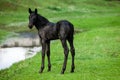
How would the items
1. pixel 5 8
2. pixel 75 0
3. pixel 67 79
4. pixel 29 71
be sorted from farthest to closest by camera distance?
pixel 75 0 → pixel 5 8 → pixel 29 71 → pixel 67 79

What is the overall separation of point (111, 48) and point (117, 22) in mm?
42497

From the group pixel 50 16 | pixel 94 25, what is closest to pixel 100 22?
pixel 94 25

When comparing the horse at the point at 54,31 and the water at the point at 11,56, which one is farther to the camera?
the water at the point at 11,56

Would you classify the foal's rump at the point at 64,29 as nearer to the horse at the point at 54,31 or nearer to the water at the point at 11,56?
the horse at the point at 54,31

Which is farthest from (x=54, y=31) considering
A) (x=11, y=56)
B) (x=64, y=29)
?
(x=11, y=56)

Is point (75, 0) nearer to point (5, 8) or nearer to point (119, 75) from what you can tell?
point (5, 8)

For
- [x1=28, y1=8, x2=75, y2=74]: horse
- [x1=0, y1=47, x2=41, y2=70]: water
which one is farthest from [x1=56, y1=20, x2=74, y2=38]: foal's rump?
[x1=0, y1=47, x2=41, y2=70]: water

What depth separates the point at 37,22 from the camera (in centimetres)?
2619

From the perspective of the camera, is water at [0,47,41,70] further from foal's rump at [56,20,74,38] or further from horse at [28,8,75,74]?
foal's rump at [56,20,74,38]

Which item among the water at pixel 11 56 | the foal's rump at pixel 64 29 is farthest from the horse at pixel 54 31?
the water at pixel 11 56

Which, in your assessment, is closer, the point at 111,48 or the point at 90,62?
the point at 90,62

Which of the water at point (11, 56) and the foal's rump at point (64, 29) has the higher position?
the foal's rump at point (64, 29)

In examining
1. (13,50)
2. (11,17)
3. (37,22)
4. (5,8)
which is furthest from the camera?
(5,8)

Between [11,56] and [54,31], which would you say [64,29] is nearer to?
[54,31]
